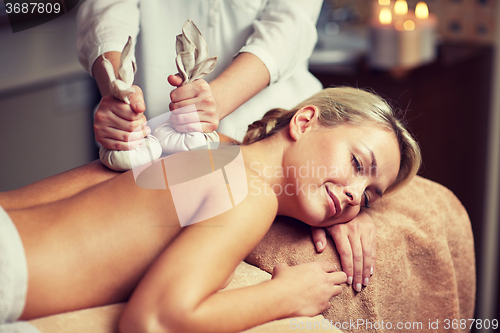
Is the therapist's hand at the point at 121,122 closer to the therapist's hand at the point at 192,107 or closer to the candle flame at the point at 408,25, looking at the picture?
the therapist's hand at the point at 192,107

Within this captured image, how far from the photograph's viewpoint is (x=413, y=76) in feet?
Answer: 4.09

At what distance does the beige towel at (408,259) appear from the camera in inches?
22.7

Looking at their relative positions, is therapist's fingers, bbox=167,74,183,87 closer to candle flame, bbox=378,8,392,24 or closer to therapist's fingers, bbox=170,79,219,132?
therapist's fingers, bbox=170,79,219,132

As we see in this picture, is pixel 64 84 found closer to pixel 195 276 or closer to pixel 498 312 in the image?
pixel 195 276

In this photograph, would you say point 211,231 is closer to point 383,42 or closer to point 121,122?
point 121,122

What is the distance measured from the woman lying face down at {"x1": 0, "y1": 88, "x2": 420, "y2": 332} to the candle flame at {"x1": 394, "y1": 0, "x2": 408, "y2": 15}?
830mm

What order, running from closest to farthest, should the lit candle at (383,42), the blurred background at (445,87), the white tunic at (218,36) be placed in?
the white tunic at (218,36) → the blurred background at (445,87) → the lit candle at (383,42)

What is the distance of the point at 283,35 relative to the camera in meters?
0.72

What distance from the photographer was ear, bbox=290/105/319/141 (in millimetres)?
596

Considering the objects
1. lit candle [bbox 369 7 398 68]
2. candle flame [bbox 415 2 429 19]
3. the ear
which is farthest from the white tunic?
candle flame [bbox 415 2 429 19]

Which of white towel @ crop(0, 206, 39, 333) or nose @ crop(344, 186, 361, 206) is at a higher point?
white towel @ crop(0, 206, 39, 333)

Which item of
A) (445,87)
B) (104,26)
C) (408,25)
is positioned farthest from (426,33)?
(104,26)

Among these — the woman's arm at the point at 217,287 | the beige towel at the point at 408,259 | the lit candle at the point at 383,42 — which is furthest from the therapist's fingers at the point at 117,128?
the lit candle at the point at 383,42

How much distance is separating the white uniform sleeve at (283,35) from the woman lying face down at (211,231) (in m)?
0.13
